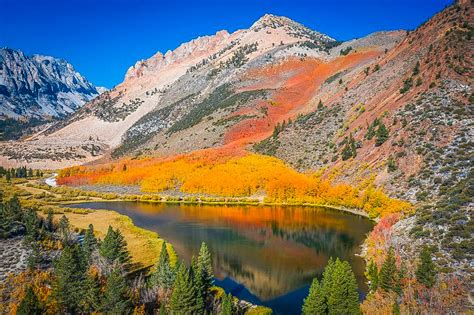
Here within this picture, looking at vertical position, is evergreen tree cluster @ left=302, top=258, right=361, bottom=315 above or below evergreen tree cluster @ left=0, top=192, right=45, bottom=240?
below

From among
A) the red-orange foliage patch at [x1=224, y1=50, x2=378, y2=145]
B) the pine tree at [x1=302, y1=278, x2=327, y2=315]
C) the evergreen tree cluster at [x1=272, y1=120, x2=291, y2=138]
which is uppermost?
the red-orange foliage patch at [x1=224, y1=50, x2=378, y2=145]

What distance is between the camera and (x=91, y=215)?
87875mm

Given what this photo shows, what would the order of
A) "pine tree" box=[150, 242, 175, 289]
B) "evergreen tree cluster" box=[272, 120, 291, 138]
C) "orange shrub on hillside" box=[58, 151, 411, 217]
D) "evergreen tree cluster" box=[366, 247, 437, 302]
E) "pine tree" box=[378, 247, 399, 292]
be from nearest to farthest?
1. "evergreen tree cluster" box=[366, 247, 437, 302]
2. "pine tree" box=[378, 247, 399, 292]
3. "pine tree" box=[150, 242, 175, 289]
4. "orange shrub on hillside" box=[58, 151, 411, 217]
5. "evergreen tree cluster" box=[272, 120, 291, 138]

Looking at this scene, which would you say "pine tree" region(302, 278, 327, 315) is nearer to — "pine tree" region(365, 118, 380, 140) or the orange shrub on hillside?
the orange shrub on hillside

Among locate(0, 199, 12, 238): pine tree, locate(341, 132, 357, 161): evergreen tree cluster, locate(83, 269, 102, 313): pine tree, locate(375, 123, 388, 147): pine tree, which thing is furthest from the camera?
locate(341, 132, 357, 161): evergreen tree cluster

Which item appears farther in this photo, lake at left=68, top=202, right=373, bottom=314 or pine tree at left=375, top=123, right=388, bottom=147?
pine tree at left=375, top=123, right=388, bottom=147

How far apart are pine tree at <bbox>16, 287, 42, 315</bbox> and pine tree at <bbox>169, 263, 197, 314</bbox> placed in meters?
10.7

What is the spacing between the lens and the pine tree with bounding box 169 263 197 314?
113ft

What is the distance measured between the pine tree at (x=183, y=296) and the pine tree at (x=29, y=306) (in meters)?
10.7

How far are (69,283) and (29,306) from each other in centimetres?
Result: 500

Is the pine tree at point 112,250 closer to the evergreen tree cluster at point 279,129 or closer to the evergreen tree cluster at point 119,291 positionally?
the evergreen tree cluster at point 119,291

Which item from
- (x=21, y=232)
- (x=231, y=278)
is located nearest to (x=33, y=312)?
(x=21, y=232)

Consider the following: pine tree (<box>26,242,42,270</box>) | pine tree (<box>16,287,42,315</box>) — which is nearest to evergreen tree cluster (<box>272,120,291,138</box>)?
pine tree (<box>26,242,42,270</box>)

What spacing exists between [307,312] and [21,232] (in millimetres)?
31687
